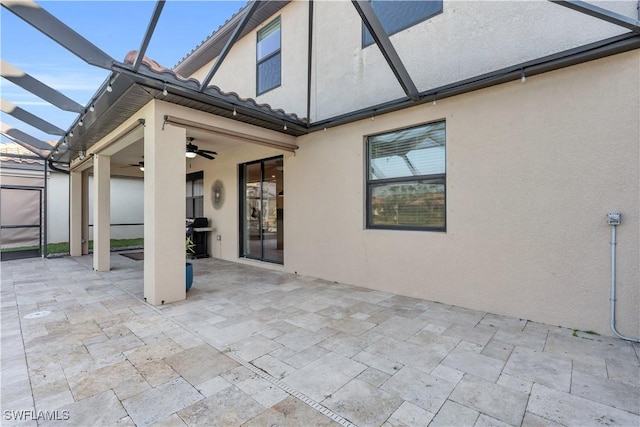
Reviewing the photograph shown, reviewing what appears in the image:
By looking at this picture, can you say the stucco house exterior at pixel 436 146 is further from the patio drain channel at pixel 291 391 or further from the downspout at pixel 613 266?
the patio drain channel at pixel 291 391

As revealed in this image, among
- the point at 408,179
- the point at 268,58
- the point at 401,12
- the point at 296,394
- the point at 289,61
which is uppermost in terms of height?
the point at 268,58

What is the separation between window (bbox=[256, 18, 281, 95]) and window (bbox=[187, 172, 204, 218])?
3.30 meters

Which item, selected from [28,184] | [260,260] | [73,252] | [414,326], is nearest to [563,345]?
[414,326]

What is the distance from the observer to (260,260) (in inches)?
273

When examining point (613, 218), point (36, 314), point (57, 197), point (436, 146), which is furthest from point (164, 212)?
point (57, 197)

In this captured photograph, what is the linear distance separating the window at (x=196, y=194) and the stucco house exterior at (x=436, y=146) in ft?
8.81

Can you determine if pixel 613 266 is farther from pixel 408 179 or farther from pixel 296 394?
pixel 296 394

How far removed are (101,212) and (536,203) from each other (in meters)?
7.56

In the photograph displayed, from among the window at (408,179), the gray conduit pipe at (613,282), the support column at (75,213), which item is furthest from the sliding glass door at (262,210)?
the gray conduit pipe at (613,282)

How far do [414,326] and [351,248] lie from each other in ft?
6.53

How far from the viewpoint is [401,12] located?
15.2 ft

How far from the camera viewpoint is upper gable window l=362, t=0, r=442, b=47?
4.30 metres

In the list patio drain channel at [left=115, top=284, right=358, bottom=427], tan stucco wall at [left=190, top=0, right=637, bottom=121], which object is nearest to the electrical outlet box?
tan stucco wall at [left=190, top=0, right=637, bottom=121]

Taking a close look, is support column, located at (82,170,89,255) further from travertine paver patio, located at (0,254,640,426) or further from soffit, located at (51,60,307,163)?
travertine paver patio, located at (0,254,640,426)
